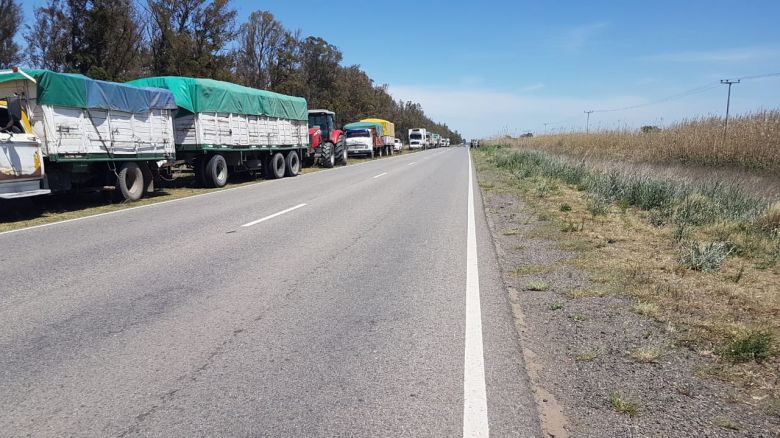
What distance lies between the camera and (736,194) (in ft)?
39.2

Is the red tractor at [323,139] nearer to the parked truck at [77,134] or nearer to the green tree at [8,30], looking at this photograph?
the parked truck at [77,134]

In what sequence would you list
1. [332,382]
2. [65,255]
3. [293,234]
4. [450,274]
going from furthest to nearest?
1. [293,234]
2. [65,255]
3. [450,274]
4. [332,382]

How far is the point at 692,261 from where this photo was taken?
21.9 ft

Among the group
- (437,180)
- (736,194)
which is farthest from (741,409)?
(437,180)

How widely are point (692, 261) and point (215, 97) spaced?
599 inches

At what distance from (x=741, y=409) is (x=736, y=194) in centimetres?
1029

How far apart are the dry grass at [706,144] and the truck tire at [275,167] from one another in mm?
15431

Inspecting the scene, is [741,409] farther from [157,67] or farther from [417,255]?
[157,67]

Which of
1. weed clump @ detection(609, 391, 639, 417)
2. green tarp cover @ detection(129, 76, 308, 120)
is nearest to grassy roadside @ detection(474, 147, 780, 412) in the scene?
weed clump @ detection(609, 391, 639, 417)

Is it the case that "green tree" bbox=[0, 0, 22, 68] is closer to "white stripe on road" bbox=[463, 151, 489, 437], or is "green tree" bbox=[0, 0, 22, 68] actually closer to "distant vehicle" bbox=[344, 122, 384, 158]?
"distant vehicle" bbox=[344, 122, 384, 158]

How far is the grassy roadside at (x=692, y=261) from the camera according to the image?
4.20m

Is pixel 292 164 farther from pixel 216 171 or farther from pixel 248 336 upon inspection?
pixel 248 336

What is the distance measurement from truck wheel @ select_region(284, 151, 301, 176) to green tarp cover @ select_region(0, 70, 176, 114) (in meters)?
8.55

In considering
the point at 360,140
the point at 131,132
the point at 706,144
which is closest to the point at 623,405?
the point at 131,132
